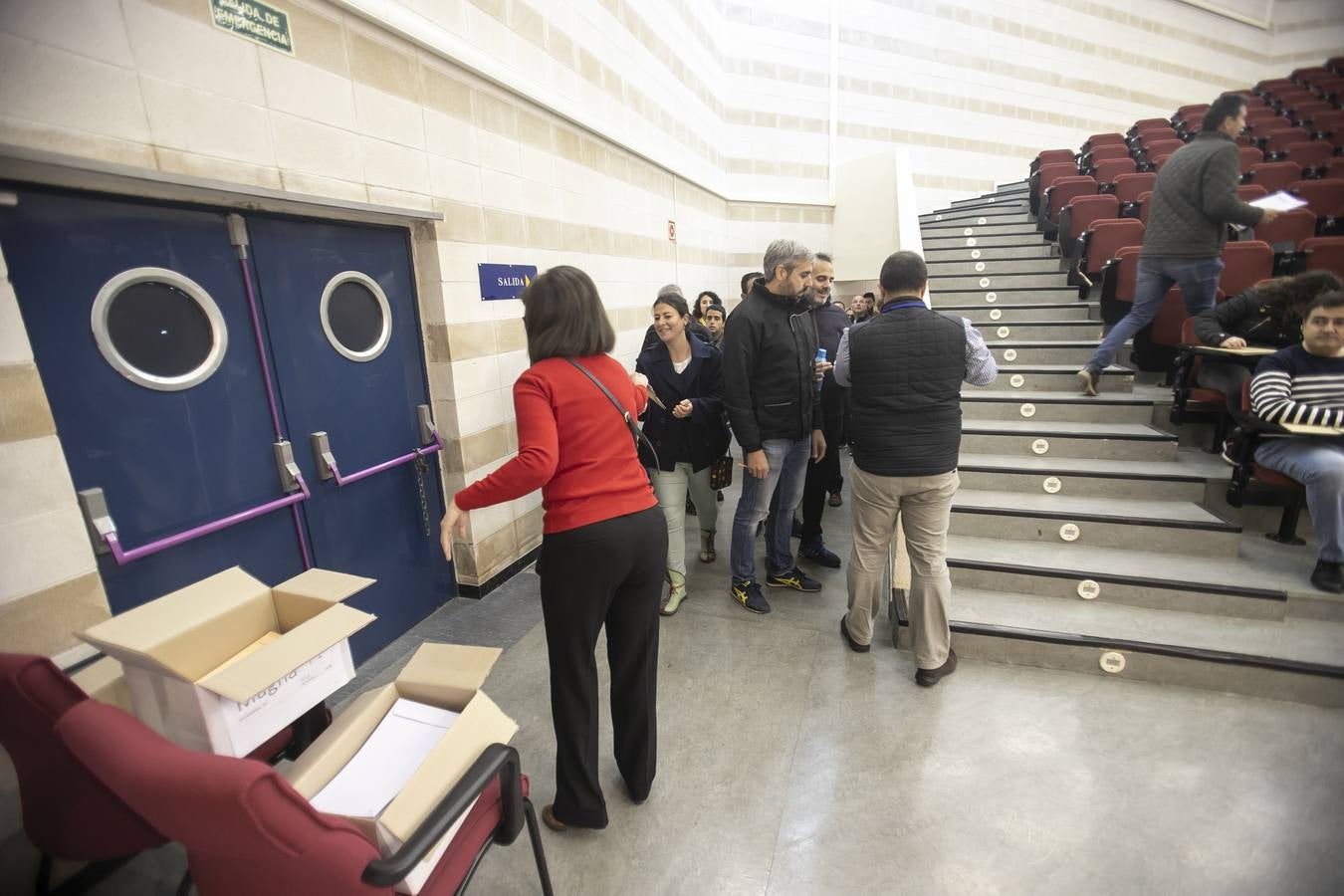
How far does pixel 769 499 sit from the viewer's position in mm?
2727

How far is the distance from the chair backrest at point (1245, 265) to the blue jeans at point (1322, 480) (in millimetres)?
1560

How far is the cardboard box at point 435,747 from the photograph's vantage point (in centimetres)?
101

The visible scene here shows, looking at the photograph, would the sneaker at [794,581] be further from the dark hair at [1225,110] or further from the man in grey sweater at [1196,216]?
the dark hair at [1225,110]

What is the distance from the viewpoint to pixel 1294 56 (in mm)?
10984

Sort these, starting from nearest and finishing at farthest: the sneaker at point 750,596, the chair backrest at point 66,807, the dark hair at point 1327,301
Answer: the chair backrest at point 66,807, the dark hair at point 1327,301, the sneaker at point 750,596

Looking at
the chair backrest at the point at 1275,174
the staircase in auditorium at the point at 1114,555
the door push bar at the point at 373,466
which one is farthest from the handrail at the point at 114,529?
the chair backrest at the point at 1275,174

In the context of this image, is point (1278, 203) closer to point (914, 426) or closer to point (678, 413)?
point (914, 426)

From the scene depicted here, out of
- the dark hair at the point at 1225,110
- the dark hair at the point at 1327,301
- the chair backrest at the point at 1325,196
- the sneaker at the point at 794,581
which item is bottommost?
the sneaker at the point at 794,581

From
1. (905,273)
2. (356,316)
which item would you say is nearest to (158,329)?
(356,316)

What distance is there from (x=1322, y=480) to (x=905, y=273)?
1.95 meters

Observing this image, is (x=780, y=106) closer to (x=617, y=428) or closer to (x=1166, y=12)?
(x=617, y=428)

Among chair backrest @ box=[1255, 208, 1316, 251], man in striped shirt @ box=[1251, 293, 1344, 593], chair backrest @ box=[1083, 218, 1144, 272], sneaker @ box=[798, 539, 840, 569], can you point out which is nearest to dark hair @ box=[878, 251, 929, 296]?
sneaker @ box=[798, 539, 840, 569]

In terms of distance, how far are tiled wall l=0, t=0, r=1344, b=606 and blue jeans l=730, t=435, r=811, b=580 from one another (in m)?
1.31

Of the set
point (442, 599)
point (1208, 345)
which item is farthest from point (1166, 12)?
point (442, 599)
